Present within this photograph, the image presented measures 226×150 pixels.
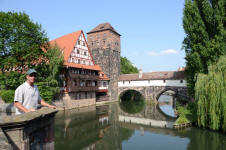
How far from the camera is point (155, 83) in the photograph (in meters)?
34.4

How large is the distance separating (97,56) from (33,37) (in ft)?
59.6

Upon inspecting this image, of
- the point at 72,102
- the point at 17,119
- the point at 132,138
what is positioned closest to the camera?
the point at 17,119

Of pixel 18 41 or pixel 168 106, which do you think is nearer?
pixel 18 41

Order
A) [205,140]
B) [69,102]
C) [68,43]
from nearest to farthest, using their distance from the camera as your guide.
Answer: [205,140]
[69,102]
[68,43]

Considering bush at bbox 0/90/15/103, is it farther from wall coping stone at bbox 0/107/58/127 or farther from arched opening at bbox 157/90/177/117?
arched opening at bbox 157/90/177/117

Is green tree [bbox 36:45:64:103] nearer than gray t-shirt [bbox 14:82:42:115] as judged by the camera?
No

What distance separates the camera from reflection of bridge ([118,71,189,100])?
31297 millimetres

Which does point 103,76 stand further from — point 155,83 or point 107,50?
point 155,83

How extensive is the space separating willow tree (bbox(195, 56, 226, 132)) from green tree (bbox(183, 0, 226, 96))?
161 centimetres

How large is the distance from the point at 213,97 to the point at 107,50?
27057 millimetres

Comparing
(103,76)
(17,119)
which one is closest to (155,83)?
(103,76)

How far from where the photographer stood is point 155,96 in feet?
112

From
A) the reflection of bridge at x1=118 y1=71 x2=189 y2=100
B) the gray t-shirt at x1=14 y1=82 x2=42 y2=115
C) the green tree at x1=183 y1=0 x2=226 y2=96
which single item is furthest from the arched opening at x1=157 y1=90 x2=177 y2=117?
the gray t-shirt at x1=14 y1=82 x2=42 y2=115

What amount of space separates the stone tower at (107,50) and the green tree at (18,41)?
17.4m
